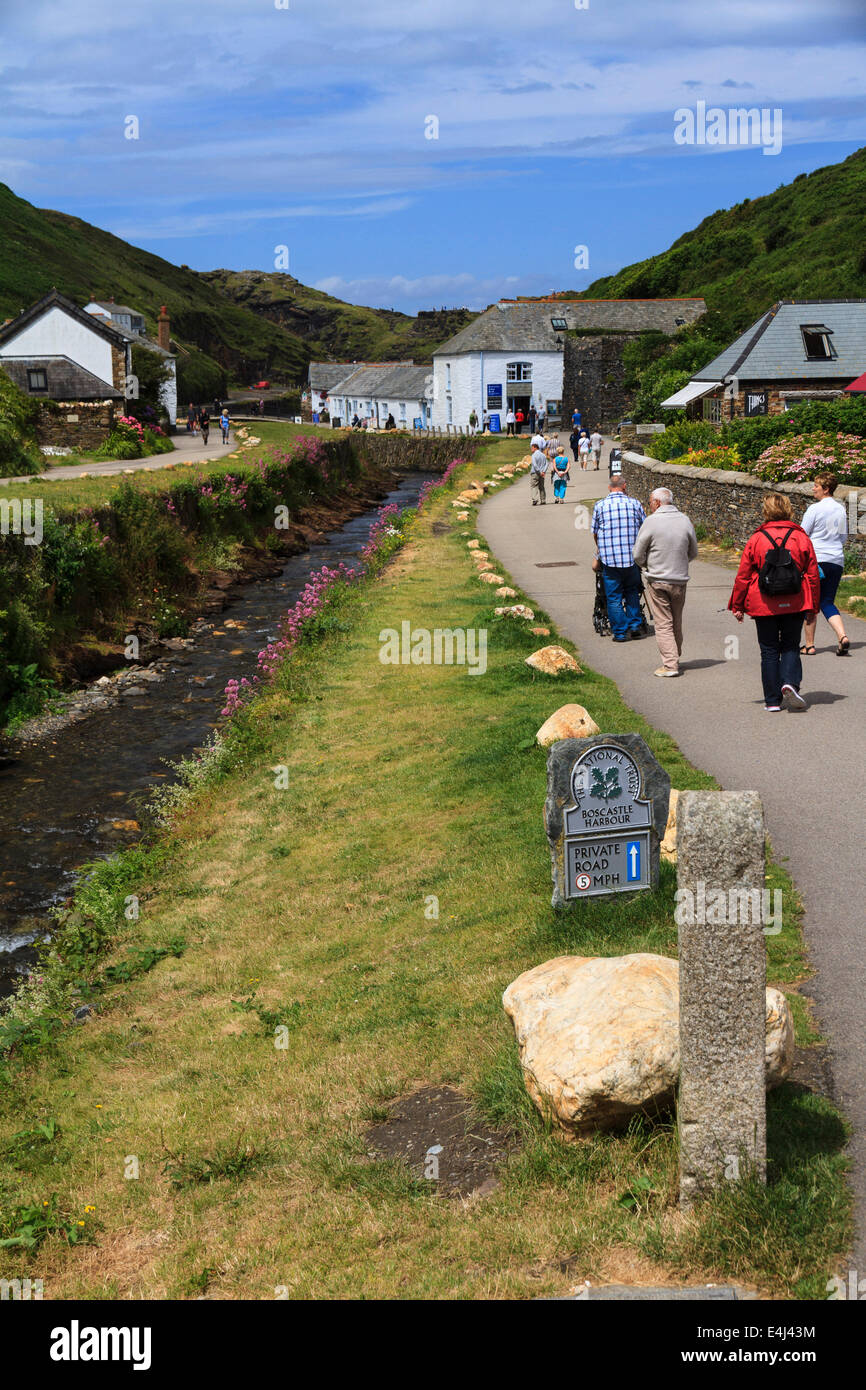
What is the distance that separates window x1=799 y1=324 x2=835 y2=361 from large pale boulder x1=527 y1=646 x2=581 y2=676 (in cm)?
3054

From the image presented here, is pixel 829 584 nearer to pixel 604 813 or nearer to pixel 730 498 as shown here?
pixel 604 813

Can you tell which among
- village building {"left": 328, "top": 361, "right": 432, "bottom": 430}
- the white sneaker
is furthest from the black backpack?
village building {"left": 328, "top": 361, "right": 432, "bottom": 430}

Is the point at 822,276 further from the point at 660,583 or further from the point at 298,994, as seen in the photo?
the point at 298,994

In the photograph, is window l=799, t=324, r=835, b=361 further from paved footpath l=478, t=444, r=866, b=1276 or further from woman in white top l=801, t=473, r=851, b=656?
woman in white top l=801, t=473, r=851, b=656

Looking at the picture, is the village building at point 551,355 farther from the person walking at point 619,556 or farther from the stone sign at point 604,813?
the stone sign at point 604,813

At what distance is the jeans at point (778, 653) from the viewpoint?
452 inches

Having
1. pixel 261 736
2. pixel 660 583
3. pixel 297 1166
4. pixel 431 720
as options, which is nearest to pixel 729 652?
pixel 660 583

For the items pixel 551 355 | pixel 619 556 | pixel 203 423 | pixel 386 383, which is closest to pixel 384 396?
pixel 386 383

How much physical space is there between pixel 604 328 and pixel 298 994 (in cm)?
7648

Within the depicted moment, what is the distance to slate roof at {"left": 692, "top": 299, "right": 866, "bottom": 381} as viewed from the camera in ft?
134

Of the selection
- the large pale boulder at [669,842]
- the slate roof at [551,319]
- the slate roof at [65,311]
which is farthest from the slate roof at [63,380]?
the large pale boulder at [669,842]

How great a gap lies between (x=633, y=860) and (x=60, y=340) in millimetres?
55016

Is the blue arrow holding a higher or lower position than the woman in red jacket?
lower

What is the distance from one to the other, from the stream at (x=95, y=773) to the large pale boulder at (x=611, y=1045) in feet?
18.8
